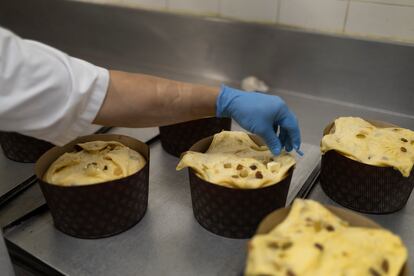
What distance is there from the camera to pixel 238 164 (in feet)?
2.83

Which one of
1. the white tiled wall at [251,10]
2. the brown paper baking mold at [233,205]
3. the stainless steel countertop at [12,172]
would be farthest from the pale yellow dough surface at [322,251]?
the white tiled wall at [251,10]

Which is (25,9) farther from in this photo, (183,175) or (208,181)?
(208,181)

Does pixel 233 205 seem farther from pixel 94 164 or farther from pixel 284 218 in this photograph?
pixel 94 164

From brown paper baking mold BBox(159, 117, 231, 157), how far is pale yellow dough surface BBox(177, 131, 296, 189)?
14 cm

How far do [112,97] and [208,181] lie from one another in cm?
27

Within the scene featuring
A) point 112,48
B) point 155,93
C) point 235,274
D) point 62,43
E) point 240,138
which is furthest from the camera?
point 62,43

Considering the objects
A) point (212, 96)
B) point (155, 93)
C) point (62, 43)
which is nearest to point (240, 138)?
point (212, 96)

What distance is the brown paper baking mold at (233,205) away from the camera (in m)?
0.78

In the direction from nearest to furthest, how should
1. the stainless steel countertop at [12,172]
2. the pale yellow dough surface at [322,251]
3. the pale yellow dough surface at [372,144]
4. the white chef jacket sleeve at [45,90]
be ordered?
the pale yellow dough surface at [322,251], the white chef jacket sleeve at [45,90], the pale yellow dough surface at [372,144], the stainless steel countertop at [12,172]

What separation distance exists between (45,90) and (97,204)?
0.24m

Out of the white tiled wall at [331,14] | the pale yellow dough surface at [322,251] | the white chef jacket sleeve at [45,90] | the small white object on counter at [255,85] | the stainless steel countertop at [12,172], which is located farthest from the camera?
the small white object on counter at [255,85]

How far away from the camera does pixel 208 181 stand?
31.4 inches

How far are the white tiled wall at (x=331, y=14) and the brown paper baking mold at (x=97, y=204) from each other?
2.75ft

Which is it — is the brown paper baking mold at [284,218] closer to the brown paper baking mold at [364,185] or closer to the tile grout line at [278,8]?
the brown paper baking mold at [364,185]
